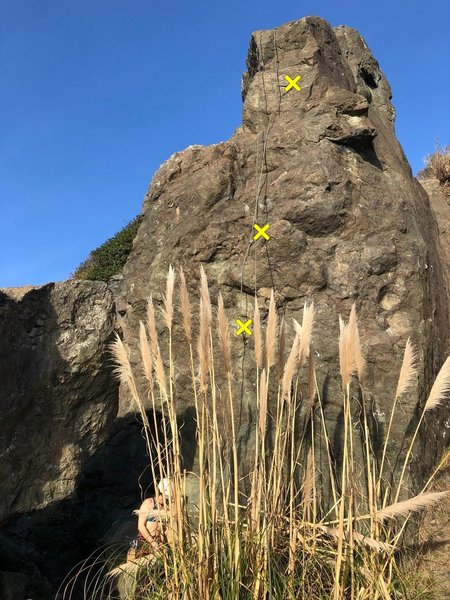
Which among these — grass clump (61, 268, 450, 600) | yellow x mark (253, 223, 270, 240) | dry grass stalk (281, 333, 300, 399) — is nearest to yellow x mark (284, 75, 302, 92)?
yellow x mark (253, 223, 270, 240)

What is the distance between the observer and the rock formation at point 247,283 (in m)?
3.56

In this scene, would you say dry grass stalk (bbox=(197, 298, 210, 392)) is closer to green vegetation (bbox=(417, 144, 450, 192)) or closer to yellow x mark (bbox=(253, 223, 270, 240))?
yellow x mark (bbox=(253, 223, 270, 240))

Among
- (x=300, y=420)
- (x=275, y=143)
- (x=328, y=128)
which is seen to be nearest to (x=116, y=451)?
(x=300, y=420)

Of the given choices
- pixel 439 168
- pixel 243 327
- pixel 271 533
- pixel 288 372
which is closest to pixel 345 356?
pixel 288 372

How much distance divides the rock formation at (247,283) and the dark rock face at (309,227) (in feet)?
0.04

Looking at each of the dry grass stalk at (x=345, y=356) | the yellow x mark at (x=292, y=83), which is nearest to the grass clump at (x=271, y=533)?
→ the dry grass stalk at (x=345, y=356)

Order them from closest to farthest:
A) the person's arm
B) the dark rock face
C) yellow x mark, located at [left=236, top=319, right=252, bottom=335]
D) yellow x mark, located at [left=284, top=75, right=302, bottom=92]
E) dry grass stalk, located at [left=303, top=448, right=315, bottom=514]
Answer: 1. dry grass stalk, located at [left=303, top=448, right=315, bottom=514]
2. the person's arm
3. the dark rock face
4. yellow x mark, located at [left=236, top=319, right=252, bottom=335]
5. yellow x mark, located at [left=284, top=75, right=302, bottom=92]

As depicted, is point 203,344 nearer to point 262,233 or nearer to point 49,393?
point 49,393

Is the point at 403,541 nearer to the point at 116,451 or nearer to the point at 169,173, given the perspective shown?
the point at 116,451

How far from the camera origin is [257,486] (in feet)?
9.27

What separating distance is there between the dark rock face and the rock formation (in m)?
0.01

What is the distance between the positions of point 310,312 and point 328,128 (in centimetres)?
225

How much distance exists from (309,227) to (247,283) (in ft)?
2.08

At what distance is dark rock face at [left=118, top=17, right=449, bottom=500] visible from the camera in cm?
395
